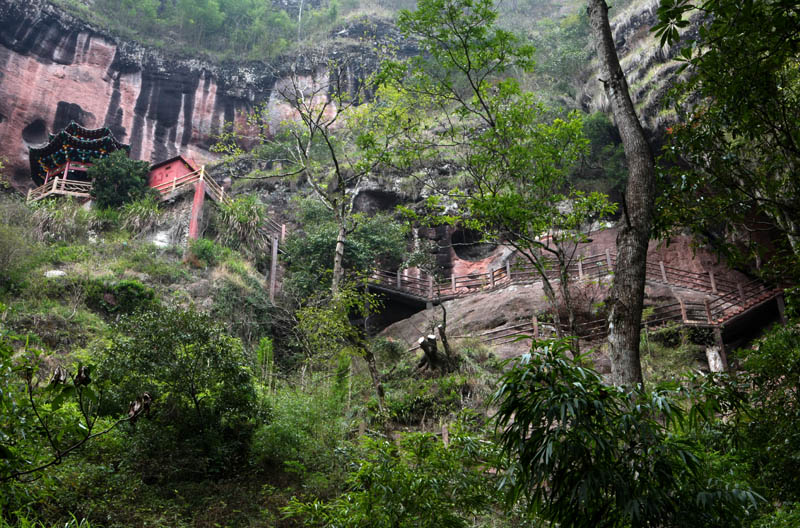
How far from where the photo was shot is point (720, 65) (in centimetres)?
441

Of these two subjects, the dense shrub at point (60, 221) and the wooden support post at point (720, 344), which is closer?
the wooden support post at point (720, 344)

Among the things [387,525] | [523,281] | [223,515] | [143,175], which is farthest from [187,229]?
[387,525]

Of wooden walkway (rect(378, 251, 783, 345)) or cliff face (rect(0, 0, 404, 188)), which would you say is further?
cliff face (rect(0, 0, 404, 188))

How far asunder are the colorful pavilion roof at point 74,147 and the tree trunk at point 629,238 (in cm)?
2139

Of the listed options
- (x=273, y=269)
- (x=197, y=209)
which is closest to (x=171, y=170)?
(x=197, y=209)

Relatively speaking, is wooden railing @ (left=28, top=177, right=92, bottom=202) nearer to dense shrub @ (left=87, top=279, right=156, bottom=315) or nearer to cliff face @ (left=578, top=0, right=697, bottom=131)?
dense shrub @ (left=87, top=279, right=156, bottom=315)

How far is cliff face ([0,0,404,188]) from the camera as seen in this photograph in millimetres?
25969

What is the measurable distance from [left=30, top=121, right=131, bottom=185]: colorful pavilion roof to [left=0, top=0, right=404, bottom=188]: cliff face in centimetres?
372

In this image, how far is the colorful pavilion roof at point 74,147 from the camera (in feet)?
70.6

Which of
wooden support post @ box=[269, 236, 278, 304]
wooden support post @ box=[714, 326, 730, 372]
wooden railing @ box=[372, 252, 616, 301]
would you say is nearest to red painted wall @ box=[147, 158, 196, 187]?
wooden support post @ box=[269, 236, 278, 304]

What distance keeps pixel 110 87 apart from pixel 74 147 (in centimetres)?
913

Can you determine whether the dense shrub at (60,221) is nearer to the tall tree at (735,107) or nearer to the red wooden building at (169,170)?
the red wooden building at (169,170)

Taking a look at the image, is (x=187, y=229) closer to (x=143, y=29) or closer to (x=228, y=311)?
(x=228, y=311)

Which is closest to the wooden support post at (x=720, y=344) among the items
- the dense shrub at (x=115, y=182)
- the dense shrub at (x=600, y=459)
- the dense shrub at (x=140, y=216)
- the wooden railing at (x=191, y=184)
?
the dense shrub at (x=600, y=459)
